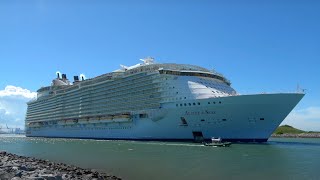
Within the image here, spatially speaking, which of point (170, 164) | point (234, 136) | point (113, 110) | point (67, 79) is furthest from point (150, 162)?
point (67, 79)

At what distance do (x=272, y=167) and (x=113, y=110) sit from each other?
4240 centimetres

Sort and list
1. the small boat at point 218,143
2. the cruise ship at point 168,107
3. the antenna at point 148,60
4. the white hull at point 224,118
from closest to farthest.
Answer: the small boat at point 218,143 < the white hull at point 224,118 < the cruise ship at point 168,107 < the antenna at point 148,60

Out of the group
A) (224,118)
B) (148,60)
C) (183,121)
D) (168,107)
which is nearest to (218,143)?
(224,118)

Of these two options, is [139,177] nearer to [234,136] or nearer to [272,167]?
[272,167]

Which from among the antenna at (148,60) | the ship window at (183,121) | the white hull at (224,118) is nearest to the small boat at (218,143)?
the white hull at (224,118)

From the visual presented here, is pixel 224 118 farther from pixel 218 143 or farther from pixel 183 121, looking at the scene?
pixel 183 121

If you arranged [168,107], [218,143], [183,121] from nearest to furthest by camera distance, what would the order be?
[218,143]
[183,121]
[168,107]

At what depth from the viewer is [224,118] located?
4806 cm

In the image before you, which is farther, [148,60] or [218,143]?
[148,60]

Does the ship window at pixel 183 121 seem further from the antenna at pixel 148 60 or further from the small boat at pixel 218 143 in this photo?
the antenna at pixel 148 60

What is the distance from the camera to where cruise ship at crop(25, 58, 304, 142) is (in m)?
47.1

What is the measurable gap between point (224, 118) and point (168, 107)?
30.3 ft

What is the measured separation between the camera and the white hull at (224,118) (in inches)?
1826

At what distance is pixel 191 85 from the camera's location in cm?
5450
